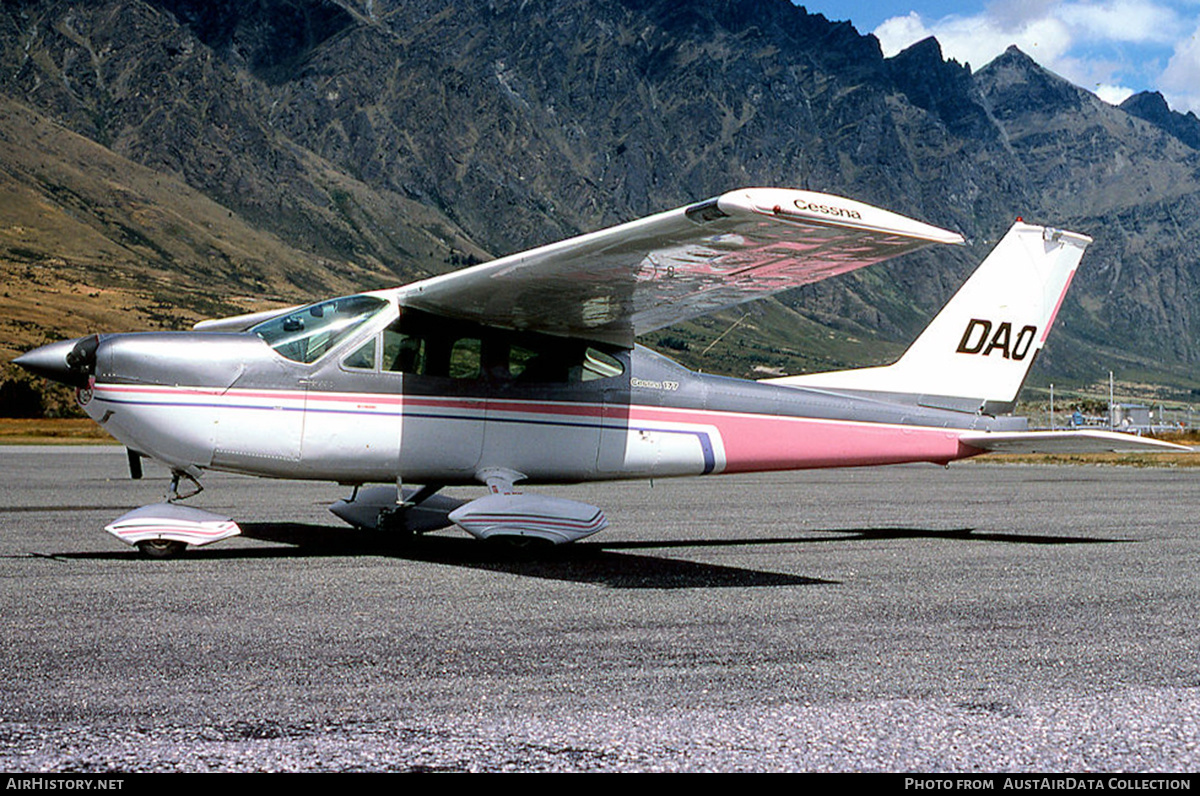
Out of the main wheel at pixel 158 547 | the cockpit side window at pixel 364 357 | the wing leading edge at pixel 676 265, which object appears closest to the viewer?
the wing leading edge at pixel 676 265

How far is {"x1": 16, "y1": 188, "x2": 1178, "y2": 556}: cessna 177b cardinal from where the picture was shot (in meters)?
9.26

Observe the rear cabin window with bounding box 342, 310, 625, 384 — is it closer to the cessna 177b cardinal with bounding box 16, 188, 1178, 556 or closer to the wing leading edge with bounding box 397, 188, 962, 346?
the cessna 177b cardinal with bounding box 16, 188, 1178, 556

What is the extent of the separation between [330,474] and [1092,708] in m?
7.08

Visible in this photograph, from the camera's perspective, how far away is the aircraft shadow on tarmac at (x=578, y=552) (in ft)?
29.4

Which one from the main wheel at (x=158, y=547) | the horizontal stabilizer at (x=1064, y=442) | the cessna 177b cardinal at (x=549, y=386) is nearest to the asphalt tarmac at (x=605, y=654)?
the main wheel at (x=158, y=547)

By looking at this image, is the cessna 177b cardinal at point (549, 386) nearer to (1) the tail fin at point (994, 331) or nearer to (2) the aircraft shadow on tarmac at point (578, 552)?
(1) the tail fin at point (994, 331)

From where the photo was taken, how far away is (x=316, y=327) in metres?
10.3

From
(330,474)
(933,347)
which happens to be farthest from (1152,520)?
(330,474)

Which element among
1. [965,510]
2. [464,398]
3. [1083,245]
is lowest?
[965,510]

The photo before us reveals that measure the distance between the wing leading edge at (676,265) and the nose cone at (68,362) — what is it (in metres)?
2.64

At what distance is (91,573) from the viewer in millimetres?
8703

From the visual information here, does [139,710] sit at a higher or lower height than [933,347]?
lower

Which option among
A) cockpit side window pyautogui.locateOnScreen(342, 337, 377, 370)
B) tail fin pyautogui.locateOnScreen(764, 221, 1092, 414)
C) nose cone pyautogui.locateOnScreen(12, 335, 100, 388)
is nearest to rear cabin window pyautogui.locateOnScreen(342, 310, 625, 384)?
cockpit side window pyautogui.locateOnScreen(342, 337, 377, 370)

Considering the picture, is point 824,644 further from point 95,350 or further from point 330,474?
point 95,350
